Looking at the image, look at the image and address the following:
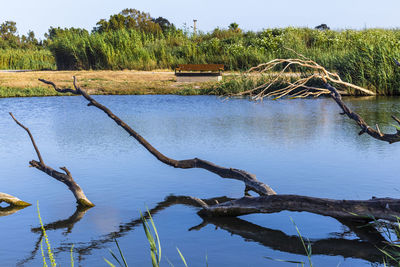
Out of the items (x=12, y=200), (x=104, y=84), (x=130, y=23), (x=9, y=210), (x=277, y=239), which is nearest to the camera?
(x=277, y=239)

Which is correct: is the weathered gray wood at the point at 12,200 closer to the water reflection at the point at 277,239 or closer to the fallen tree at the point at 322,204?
the water reflection at the point at 277,239

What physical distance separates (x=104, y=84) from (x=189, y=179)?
15843 millimetres

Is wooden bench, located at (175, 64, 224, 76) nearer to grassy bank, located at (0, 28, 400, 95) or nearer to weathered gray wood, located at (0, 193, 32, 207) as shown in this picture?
grassy bank, located at (0, 28, 400, 95)

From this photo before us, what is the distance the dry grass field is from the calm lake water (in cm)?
560

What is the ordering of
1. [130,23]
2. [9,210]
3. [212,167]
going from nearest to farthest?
[9,210], [212,167], [130,23]

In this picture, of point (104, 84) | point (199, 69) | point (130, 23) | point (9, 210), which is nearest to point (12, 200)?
point (9, 210)

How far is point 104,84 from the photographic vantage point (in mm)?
24109

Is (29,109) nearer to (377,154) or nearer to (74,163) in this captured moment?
(74,163)

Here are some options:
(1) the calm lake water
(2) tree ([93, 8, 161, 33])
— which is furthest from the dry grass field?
(2) tree ([93, 8, 161, 33])

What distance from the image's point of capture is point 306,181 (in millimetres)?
8531

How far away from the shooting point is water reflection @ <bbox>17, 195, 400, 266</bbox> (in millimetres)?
5734

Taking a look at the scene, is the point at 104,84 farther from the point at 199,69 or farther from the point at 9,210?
the point at 9,210

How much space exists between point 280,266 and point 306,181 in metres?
3.24

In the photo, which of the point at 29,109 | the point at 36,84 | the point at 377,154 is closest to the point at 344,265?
the point at 377,154
